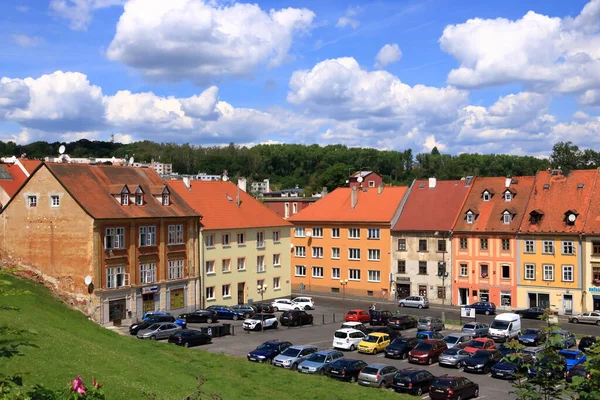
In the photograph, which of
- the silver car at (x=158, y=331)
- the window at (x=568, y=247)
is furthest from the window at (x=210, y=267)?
the window at (x=568, y=247)

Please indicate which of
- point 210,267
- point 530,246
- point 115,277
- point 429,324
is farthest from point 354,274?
point 115,277

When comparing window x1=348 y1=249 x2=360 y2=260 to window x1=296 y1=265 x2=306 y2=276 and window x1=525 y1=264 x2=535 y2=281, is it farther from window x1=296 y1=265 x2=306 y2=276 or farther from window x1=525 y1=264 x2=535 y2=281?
window x1=525 y1=264 x2=535 y2=281

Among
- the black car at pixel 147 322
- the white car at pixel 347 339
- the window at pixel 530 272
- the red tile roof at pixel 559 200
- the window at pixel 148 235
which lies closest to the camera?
the white car at pixel 347 339

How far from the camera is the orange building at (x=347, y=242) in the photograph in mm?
71312

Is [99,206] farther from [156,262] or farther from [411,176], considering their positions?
[411,176]

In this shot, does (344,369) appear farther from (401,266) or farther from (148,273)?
(401,266)

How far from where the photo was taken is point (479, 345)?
136ft

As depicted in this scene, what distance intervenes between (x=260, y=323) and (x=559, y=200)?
1324 inches

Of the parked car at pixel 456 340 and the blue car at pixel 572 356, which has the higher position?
the blue car at pixel 572 356

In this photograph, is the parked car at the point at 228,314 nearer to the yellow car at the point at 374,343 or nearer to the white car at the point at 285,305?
the white car at the point at 285,305

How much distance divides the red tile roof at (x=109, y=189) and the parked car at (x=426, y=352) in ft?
81.9

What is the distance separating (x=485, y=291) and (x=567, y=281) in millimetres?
8145

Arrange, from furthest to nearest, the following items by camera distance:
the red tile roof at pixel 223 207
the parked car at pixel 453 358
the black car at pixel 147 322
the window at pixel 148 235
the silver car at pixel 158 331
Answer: the red tile roof at pixel 223 207
the window at pixel 148 235
the black car at pixel 147 322
the silver car at pixel 158 331
the parked car at pixel 453 358

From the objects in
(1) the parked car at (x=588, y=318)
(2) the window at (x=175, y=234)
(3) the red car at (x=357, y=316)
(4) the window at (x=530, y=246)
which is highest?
(2) the window at (x=175, y=234)
